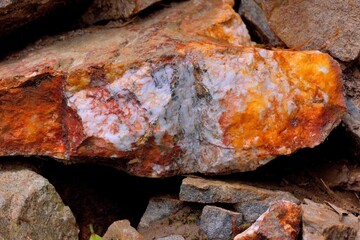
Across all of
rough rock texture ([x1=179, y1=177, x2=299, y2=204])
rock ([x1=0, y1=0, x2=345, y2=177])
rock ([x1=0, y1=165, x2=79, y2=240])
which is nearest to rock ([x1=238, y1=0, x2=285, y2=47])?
rock ([x1=0, y1=0, x2=345, y2=177])

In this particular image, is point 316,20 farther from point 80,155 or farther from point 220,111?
point 80,155

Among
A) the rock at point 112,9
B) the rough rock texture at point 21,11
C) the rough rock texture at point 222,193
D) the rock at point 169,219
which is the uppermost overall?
the rough rock texture at point 21,11

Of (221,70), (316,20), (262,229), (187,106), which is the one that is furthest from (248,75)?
(262,229)

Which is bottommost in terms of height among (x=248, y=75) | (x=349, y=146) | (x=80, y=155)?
(x=349, y=146)

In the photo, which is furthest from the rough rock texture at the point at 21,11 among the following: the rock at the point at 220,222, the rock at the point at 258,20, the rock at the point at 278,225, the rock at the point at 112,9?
the rock at the point at 278,225

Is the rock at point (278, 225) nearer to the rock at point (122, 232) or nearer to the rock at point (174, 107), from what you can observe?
the rock at point (174, 107)

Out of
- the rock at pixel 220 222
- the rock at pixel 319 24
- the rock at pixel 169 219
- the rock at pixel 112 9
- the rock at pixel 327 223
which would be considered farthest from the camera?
the rock at pixel 112 9

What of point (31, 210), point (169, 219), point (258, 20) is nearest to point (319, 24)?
point (258, 20)
